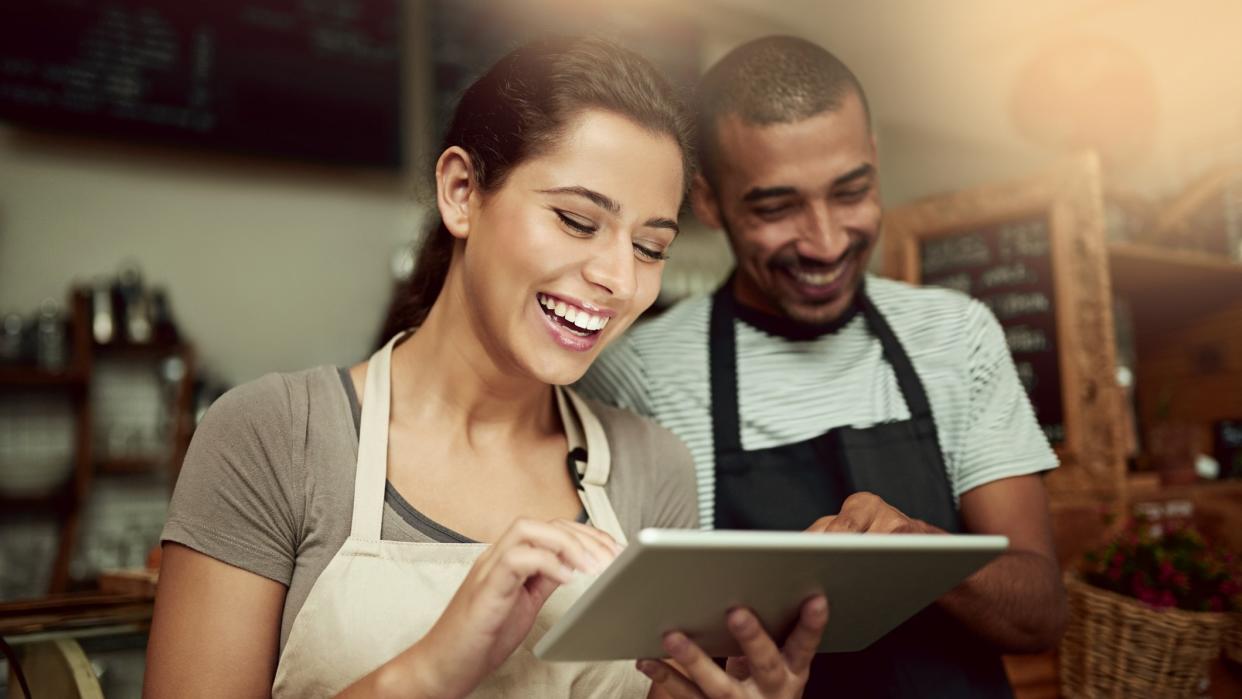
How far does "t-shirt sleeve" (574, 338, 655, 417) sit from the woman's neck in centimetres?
38

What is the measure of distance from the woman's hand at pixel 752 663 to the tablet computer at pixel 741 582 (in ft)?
0.04

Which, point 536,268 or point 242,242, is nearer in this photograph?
point 536,268

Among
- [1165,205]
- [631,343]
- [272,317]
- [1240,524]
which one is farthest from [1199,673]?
[272,317]

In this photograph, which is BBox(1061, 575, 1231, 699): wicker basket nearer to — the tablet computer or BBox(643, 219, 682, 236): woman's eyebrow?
the tablet computer

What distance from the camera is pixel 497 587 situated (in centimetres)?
93

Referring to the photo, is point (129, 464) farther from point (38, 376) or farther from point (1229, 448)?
point (1229, 448)

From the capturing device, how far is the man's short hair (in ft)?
5.28

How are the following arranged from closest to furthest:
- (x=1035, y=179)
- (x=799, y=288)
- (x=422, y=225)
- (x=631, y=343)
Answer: (x=422, y=225), (x=799, y=288), (x=631, y=343), (x=1035, y=179)

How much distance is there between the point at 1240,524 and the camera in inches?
94.7

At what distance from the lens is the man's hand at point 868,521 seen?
1115mm

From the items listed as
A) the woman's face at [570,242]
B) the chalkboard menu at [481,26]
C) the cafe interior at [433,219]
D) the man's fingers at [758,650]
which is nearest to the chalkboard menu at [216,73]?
the cafe interior at [433,219]

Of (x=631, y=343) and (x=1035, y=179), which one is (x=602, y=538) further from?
(x=1035, y=179)

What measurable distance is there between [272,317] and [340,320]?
0.27 m

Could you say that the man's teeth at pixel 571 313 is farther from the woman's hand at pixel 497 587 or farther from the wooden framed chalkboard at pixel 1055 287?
the wooden framed chalkboard at pixel 1055 287
